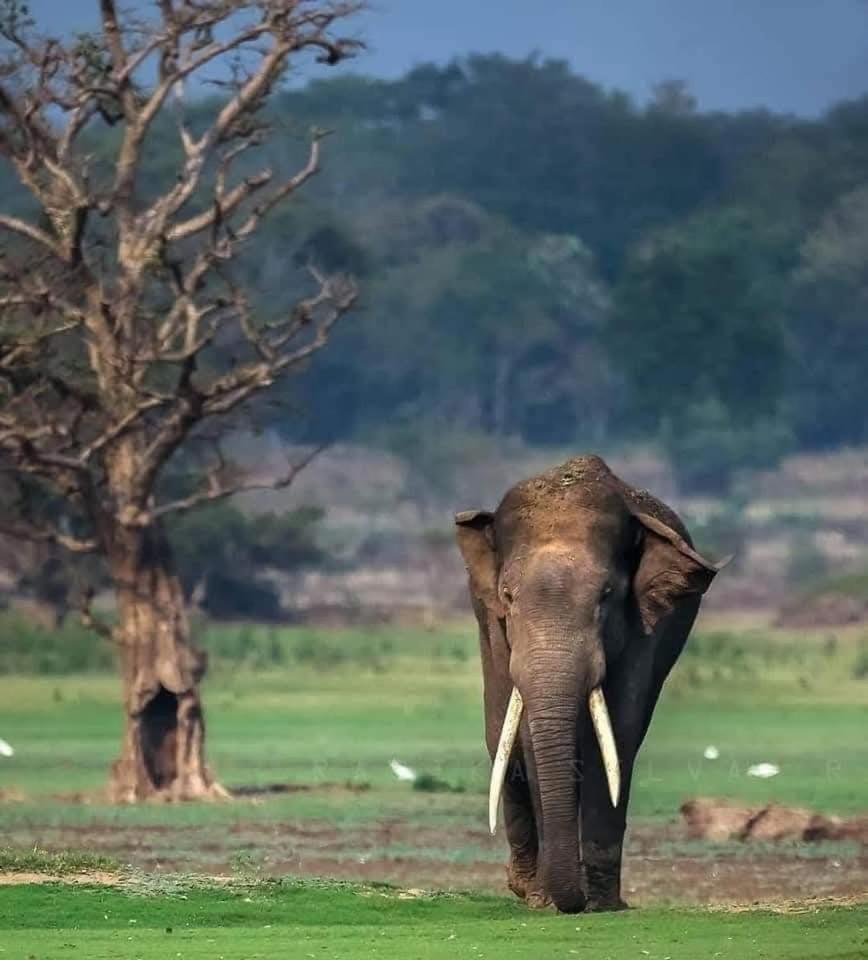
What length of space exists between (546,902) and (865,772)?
15.6m

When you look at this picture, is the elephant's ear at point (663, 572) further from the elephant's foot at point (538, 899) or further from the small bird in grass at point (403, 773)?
the small bird in grass at point (403, 773)

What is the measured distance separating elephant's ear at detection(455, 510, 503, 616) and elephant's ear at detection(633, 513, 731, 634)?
86 centimetres

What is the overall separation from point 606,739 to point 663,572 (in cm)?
130

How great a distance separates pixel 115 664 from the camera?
49.8 meters

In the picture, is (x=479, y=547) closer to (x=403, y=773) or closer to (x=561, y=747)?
(x=561, y=747)

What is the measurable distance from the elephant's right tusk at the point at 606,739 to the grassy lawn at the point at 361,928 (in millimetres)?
675

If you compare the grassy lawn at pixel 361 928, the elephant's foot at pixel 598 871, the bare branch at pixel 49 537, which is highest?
the bare branch at pixel 49 537

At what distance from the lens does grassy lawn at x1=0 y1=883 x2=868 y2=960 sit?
14.1 metres

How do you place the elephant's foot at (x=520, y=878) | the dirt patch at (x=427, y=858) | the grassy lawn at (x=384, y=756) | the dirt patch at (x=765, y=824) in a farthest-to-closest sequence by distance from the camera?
1. the dirt patch at (x=765, y=824)
2. the grassy lawn at (x=384, y=756)
3. the dirt patch at (x=427, y=858)
4. the elephant's foot at (x=520, y=878)

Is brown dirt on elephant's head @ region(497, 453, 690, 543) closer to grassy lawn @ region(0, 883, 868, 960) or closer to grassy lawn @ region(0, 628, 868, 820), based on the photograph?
grassy lawn @ region(0, 883, 868, 960)

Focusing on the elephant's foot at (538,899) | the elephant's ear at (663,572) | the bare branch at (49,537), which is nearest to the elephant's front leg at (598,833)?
the elephant's foot at (538,899)

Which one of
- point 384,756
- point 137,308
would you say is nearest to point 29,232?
point 137,308

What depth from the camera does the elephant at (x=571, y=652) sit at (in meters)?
15.9

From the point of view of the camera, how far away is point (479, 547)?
17.5m
